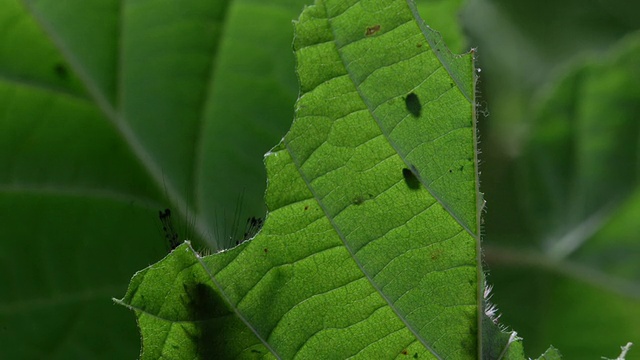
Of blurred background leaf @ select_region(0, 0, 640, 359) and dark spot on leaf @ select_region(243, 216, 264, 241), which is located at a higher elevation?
blurred background leaf @ select_region(0, 0, 640, 359)

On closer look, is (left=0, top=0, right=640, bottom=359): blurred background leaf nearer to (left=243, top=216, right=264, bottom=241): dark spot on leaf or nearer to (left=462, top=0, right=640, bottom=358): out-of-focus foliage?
(left=243, top=216, right=264, bottom=241): dark spot on leaf

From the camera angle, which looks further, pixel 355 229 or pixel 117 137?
pixel 117 137

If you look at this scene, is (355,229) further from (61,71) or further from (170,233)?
(61,71)

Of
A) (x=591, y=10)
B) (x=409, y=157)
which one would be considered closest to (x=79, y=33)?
(x=409, y=157)

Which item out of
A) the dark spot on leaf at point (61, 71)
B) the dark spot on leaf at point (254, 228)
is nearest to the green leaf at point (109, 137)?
the dark spot on leaf at point (61, 71)

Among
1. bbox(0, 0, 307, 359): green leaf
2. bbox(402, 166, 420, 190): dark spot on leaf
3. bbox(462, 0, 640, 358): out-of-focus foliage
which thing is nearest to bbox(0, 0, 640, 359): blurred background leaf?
bbox(0, 0, 307, 359): green leaf

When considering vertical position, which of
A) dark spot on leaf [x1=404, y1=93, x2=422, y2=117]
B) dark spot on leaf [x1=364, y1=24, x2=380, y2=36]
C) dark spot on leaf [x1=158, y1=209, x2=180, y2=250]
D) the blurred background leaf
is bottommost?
dark spot on leaf [x1=404, y1=93, x2=422, y2=117]

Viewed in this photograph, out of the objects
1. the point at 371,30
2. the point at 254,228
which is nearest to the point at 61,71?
the point at 254,228
